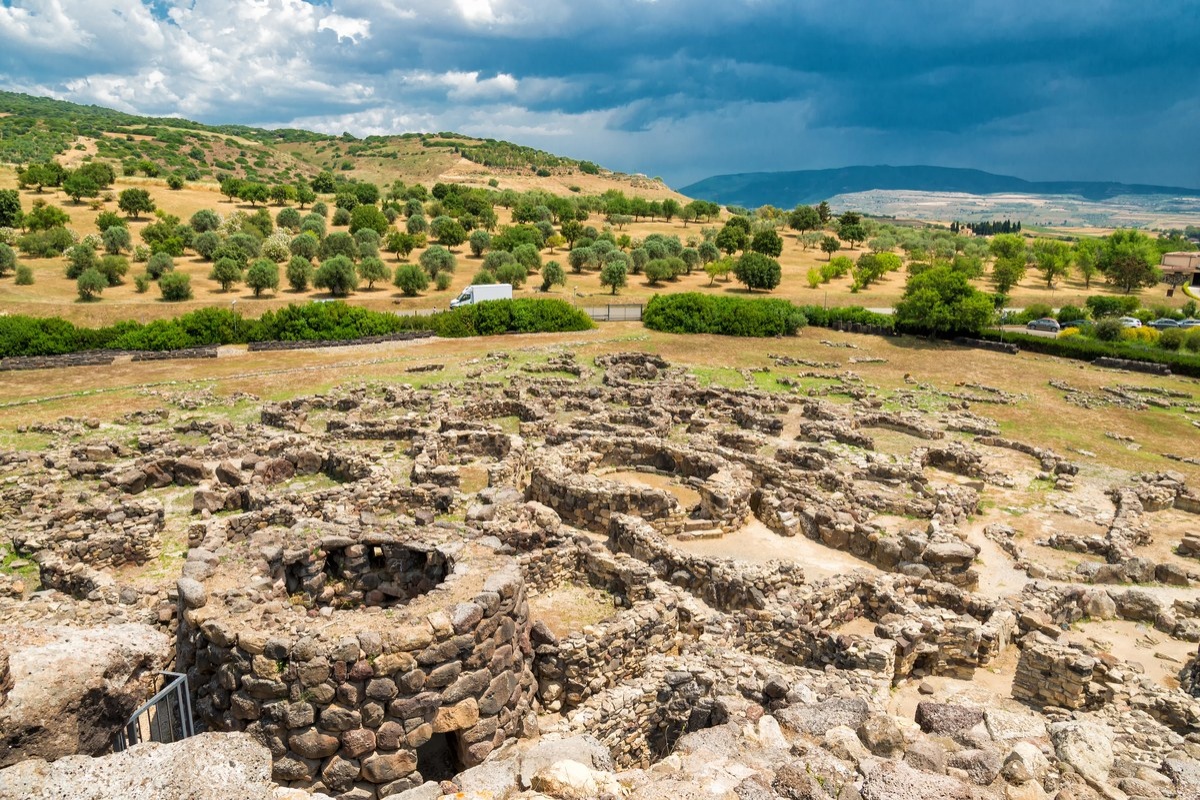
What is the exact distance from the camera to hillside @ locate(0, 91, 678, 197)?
125975mm

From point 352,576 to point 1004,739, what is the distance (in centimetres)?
1012

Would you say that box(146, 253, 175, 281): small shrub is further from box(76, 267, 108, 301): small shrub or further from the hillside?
the hillside

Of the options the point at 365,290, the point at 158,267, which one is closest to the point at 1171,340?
the point at 365,290

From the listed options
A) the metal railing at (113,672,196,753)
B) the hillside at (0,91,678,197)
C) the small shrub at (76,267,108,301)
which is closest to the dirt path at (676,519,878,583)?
the metal railing at (113,672,196,753)

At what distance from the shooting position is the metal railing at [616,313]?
63.0 m

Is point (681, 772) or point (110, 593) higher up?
point (681, 772)

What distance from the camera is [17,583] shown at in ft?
47.6

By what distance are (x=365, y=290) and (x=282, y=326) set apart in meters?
23.6

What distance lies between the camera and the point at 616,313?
2557 inches

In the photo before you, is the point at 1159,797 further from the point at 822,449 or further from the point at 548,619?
the point at 822,449

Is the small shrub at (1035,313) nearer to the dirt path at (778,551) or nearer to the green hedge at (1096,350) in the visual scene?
the green hedge at (1096,350)

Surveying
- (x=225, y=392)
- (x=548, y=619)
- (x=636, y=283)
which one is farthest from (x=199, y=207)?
(x=548, y=619)

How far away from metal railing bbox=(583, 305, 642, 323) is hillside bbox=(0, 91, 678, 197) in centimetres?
8804

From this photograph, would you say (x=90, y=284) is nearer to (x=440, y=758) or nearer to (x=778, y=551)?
(x=778, y=551)
